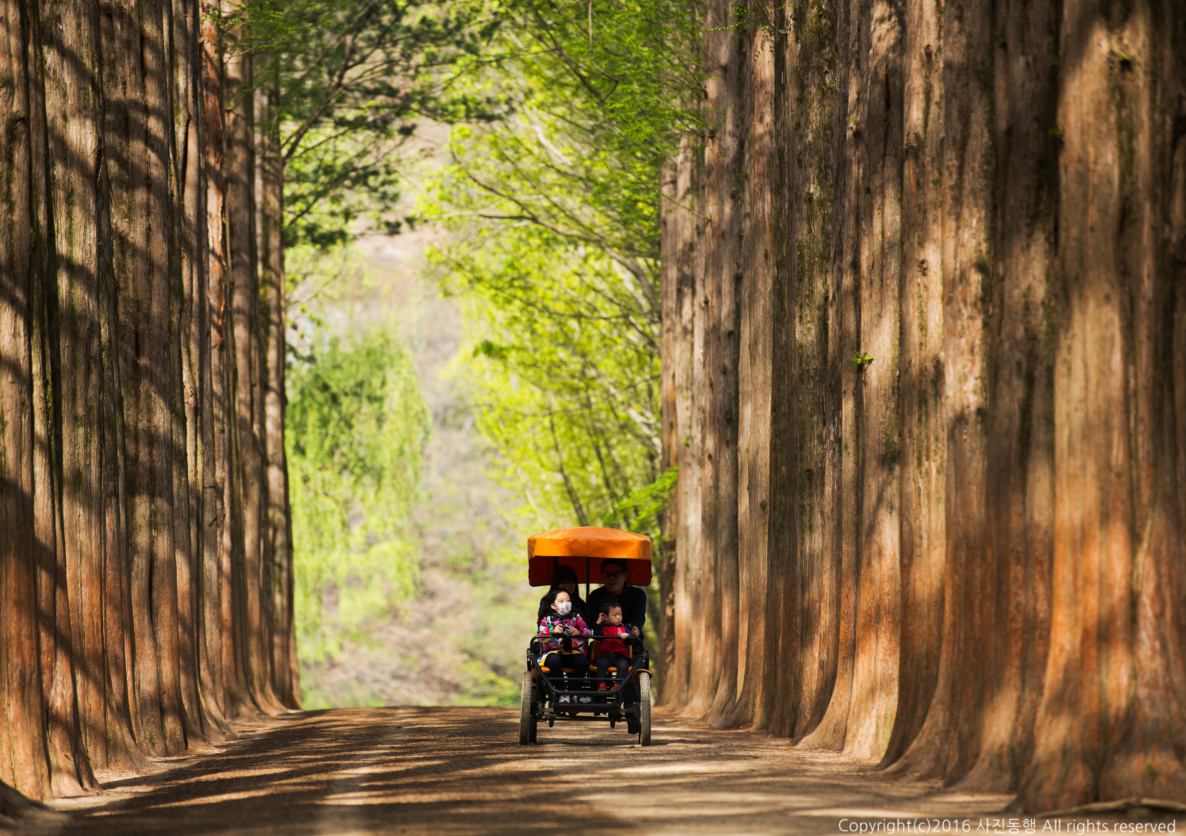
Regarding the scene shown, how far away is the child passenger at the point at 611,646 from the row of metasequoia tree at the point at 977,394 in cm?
207

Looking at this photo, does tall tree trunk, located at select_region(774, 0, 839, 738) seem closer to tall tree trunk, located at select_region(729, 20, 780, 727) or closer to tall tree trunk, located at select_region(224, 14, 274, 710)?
tall tree trunk, located at select_region(729, 20, 780, 727)

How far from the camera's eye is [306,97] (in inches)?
1228

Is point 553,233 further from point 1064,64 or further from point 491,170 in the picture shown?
point 1064,64

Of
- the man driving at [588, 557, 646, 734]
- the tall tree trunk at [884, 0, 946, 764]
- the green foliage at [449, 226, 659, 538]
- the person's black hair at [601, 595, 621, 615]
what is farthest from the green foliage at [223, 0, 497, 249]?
the tall tree trunk at [884, 0, 946, 764]

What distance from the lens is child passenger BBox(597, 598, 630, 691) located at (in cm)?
1484

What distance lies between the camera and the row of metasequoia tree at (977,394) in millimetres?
8656

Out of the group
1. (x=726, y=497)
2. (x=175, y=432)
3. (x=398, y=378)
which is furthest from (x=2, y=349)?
(x=398, y=378)

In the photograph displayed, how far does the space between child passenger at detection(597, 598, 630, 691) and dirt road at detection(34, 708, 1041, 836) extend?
76 cm

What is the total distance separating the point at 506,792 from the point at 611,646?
4.98 metres

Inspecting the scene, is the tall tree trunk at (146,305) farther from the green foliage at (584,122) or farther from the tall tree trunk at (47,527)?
the green foliage at (584,122)

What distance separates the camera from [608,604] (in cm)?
1557

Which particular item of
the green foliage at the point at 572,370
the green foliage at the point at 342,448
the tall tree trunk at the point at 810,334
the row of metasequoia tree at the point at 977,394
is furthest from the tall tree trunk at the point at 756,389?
the green foliage at the point at 342,448

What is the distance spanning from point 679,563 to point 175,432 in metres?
12.8

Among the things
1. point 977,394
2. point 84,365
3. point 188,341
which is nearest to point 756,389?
point 188,341
